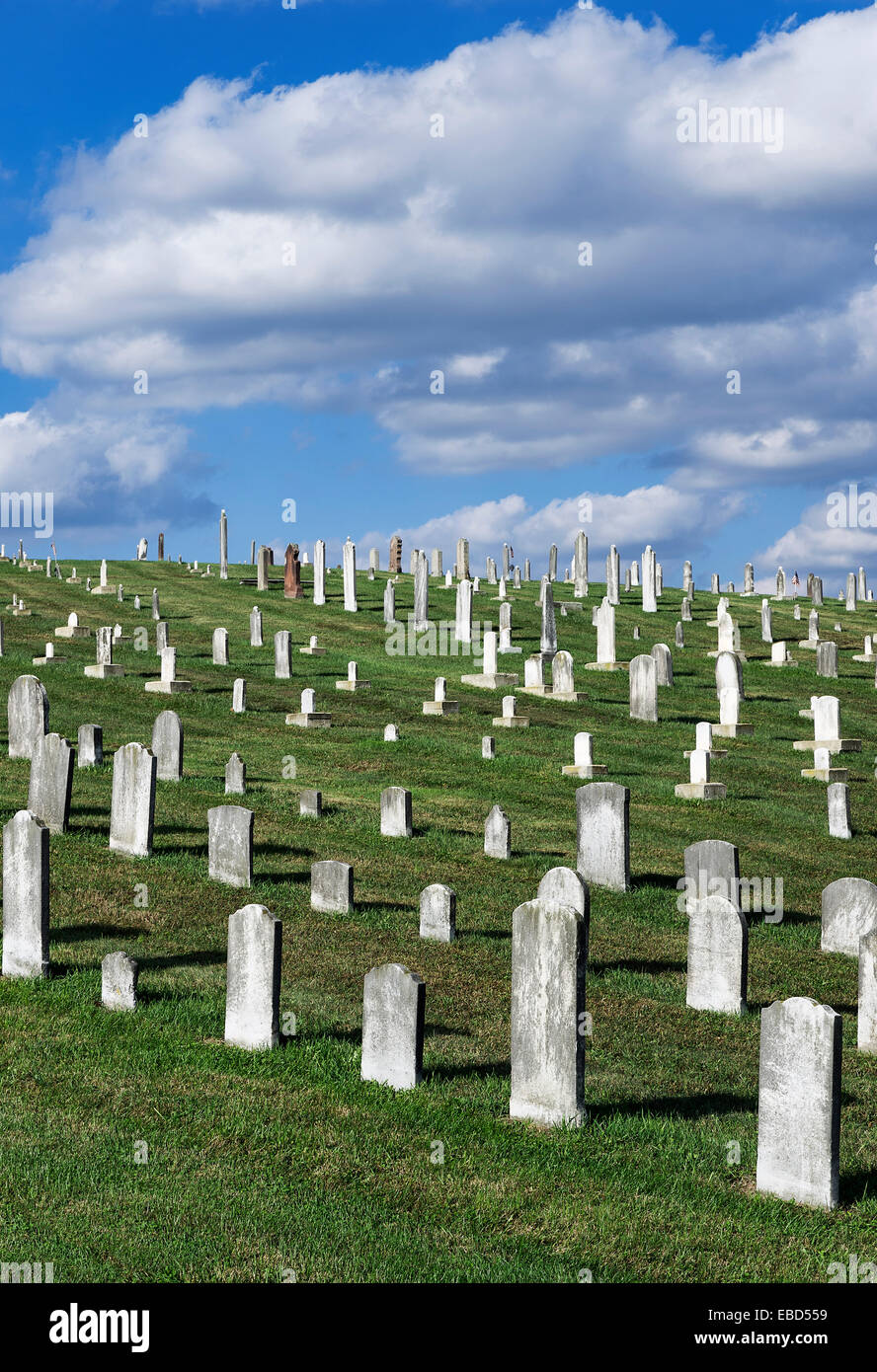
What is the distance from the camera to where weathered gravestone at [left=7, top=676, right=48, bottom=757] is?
A: 2273 cm

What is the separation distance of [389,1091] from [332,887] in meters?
5.21

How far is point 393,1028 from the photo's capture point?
10.0 meters

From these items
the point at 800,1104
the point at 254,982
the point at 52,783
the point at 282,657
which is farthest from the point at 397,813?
the point at 282,657

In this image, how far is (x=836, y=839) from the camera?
70.7 ft

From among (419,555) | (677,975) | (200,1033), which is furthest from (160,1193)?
(419,555)

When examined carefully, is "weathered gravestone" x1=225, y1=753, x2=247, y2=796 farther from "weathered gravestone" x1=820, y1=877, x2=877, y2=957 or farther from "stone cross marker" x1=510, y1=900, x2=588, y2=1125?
"stone cross marker" x1=510, y1=900, x2=588, y2=1125

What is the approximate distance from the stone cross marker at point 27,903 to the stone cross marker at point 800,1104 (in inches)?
265

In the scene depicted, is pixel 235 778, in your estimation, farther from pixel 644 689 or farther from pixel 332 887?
pixel 644 689

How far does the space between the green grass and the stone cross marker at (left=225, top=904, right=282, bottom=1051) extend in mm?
239

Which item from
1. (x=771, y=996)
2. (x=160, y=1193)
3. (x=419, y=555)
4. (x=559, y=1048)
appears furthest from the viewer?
(x=419, y=555)

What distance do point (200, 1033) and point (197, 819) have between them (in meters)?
8.22

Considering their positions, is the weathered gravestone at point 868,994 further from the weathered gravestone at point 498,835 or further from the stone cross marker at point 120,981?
the weathered gravestone at point 498,835

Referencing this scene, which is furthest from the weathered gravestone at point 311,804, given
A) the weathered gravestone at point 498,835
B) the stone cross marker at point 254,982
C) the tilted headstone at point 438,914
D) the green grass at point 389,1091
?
the stone cross marker at point 254,982
